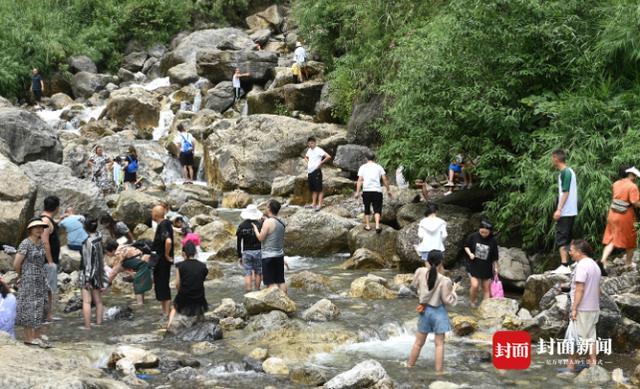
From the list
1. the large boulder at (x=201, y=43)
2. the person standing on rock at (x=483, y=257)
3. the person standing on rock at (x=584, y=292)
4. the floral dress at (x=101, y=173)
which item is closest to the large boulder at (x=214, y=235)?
the floral dress at (x=101, y=173)

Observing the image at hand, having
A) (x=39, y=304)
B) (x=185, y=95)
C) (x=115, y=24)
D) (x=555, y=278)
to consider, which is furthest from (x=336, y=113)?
(x=115, y=24)

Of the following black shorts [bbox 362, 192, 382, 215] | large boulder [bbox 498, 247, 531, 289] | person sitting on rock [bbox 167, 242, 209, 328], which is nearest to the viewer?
person sitting on rock [bbox 167, 242, 209, 328]

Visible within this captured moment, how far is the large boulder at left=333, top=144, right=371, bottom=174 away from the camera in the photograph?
851 inches

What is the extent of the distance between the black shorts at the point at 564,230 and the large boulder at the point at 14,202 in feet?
33.4

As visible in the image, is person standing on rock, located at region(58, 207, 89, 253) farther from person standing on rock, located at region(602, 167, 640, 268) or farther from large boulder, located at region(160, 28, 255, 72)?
large boulder, located at region(160, 28, 255, 72)

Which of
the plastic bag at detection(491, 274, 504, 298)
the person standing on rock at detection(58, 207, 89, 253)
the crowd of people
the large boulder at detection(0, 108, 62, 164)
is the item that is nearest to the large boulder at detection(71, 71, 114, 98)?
the large boulder at detection(0, 108, 62, 164)

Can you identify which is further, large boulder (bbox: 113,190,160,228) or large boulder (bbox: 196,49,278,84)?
large boulder (bbox: 196,49,278,84)

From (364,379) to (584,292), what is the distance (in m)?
2.72

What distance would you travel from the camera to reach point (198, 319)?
428 inches

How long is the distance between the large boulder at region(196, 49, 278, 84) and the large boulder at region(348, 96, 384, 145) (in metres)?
10.8

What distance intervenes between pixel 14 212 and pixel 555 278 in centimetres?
1032

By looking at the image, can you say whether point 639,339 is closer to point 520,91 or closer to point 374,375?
point 374,375

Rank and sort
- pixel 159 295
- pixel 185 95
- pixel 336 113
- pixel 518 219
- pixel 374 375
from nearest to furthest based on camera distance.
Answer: pixel 374 375 < pixel 159 295 < pixel 518 219 < pixel 336 113 < pixel 185 95

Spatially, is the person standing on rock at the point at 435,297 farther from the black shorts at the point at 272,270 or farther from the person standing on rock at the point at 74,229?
the person standing on rock at the point at 74,229
